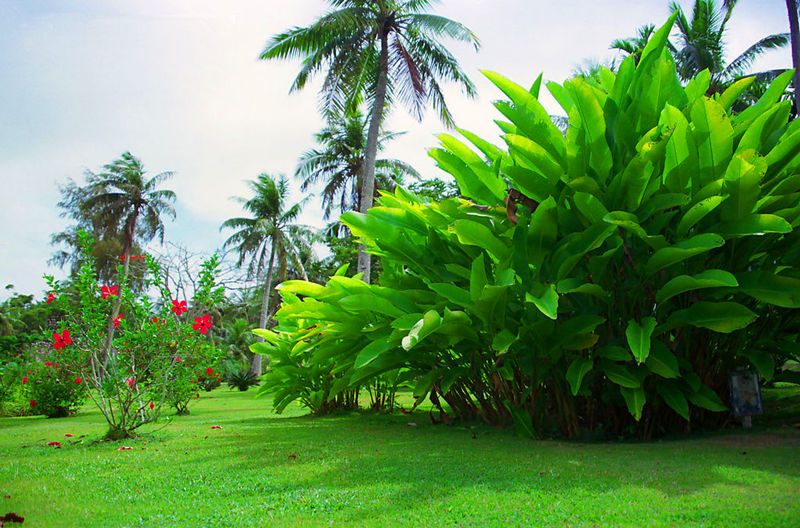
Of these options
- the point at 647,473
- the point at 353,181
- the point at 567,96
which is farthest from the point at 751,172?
the point at 353,181

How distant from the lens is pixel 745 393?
11.6 ft

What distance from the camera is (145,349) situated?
477 cm

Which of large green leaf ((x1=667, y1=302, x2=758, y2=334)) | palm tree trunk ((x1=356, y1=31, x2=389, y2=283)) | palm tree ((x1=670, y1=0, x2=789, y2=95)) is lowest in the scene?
large green leaf ((x1=667, y1=302, x2=758, y2=334))

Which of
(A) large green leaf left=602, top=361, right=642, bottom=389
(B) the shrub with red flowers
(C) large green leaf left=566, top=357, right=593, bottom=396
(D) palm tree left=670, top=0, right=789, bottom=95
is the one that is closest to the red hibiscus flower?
(B) the shrub with red flowers

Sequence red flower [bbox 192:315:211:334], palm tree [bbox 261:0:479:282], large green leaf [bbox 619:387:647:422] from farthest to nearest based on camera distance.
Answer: palm tree [bbox 261:0:479:282] → red flower [bbox 192:315:211:334] → large green leaf [bbox 619:387:647:422]

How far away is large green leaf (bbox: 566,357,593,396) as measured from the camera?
330 centimetres

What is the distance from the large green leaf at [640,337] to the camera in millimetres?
2998

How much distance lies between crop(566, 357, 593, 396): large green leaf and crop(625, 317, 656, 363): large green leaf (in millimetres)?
328

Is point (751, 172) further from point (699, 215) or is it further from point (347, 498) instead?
point (347, 498)

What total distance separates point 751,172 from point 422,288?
2.50 metres

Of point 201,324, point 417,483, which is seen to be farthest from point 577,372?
point 201,324

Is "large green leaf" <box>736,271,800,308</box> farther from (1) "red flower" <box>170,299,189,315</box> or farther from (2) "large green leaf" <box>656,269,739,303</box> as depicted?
(1) "red flower" <box>170,299,189,315</box>

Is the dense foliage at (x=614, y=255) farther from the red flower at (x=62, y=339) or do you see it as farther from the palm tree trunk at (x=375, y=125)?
the palm tree trunk at (x=375, y=125)

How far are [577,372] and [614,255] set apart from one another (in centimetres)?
84
